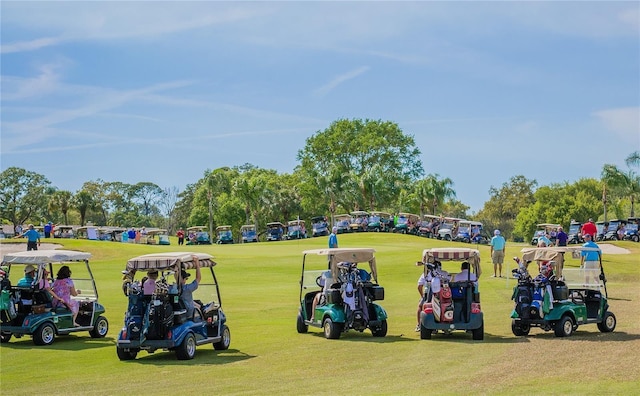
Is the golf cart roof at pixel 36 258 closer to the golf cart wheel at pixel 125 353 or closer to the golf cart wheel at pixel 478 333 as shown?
the golf cart wheel at pixel 125 353

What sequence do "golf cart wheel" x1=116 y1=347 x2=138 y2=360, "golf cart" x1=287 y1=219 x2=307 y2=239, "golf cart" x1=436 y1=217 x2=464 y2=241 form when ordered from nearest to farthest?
"golf cart wheel" x1=116 y1=347 x2=138 y2=360, "golf cart" x1=436 y1=217 x2=464 y2=241, "golf cart" x1=287 y1=219 x2=307 y2=239

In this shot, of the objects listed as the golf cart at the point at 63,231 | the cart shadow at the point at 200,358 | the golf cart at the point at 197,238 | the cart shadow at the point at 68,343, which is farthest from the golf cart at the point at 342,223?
the cart shadow at the point at 200,358

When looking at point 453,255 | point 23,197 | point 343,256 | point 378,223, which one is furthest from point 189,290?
point 23,197

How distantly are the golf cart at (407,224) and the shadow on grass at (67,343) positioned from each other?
5972 cm

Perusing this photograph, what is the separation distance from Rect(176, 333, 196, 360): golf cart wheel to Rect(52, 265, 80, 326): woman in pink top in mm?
4452

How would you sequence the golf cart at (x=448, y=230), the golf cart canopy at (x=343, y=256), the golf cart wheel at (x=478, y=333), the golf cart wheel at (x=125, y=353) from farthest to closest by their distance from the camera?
the golf cart at (x=448, y=230), the golf cart canopy at (x=343, y=256), the golf cart wheel at (x=478, y=333), the golf cart wheel at (x=125, y=353)

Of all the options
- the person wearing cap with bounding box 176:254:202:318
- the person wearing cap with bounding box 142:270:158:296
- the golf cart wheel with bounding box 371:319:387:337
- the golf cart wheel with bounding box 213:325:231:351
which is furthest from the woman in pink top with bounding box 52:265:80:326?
the golf cart wheel with bounding box 371:319:387:337

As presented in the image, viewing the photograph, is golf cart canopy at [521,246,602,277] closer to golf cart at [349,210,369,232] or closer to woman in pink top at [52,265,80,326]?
woman in pink top at [52,265,80,326]

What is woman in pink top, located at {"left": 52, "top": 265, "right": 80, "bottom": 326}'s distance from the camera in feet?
64.6

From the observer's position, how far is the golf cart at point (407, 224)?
79062mm

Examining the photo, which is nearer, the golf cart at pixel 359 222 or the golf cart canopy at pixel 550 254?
the golf cart canopy at pixel 550 254

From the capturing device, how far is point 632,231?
69375mm

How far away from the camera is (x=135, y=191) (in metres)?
163

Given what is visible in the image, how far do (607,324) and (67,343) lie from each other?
12.2m
